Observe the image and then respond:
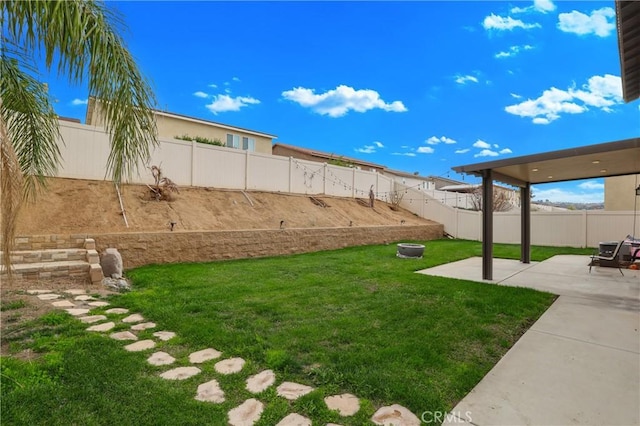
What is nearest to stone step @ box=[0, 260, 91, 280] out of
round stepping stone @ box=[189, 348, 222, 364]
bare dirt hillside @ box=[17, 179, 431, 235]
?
bare dirt hillside @ box=[17, 179, 431, 235]

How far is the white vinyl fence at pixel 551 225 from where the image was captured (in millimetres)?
12188

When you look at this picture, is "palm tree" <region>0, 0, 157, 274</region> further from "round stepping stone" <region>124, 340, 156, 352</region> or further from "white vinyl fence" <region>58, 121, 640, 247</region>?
"white vinyl fence" <region>58, 121, 640, 247</region>

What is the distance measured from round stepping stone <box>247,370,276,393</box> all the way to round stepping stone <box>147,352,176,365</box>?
3.02 feet

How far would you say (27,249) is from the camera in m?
6.37

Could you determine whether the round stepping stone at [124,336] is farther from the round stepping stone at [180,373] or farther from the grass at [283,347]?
the round stepping stone at [180,373]

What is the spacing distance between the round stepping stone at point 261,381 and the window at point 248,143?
62.1 ft

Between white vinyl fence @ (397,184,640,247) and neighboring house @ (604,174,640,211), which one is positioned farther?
neighboring house @ (604,174,640,211)

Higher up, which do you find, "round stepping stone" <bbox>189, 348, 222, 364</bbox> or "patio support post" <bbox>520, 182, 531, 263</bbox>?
"patio support post" <bbox>520, 182, 531, 263</bbox>

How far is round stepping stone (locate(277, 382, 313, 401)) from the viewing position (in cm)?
244

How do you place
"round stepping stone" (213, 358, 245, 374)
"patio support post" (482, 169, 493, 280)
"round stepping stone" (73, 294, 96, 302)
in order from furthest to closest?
"patio support post" (482, 169, 493, 280), "round stepping stone" (73, 294, 96, 302), "round stepping stone" (213, 358, 245, 374)

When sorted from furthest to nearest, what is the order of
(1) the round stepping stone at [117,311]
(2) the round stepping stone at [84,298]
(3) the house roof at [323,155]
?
1. (3) the house roof at [323,155]
2. (2) the round stepping stone at [84,298]
3. (1) the round stepping stone at [117,311]

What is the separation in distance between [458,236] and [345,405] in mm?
15851

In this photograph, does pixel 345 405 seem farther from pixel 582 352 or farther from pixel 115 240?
pixel 115 240

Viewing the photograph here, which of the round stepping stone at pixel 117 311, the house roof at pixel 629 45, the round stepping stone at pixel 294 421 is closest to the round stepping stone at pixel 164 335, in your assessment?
the round stepping stone at pixel 117 311
